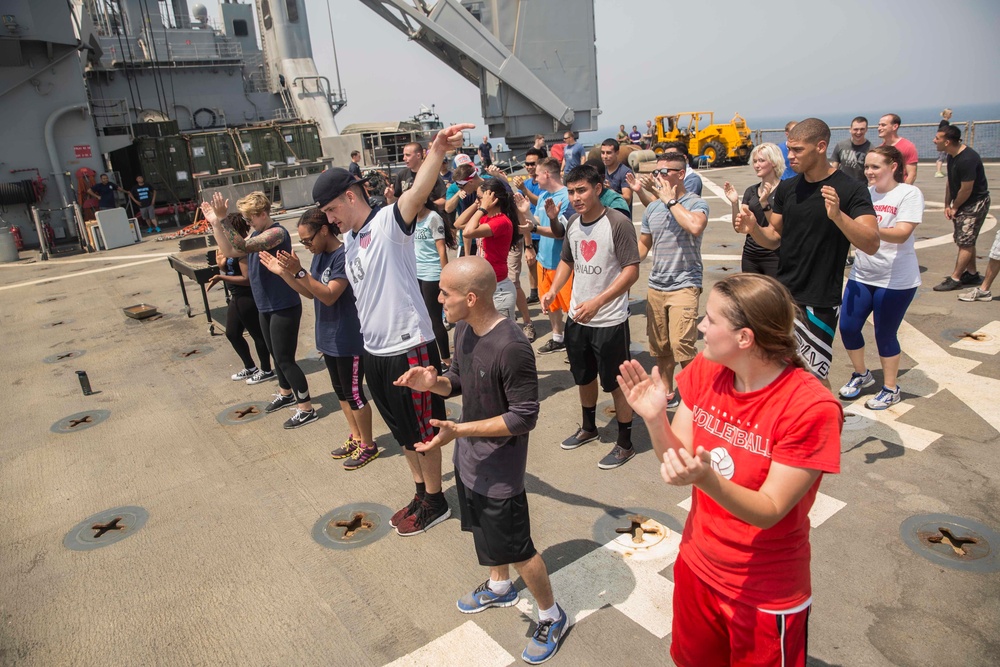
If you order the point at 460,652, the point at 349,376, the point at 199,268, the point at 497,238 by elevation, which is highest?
the point at 497,238

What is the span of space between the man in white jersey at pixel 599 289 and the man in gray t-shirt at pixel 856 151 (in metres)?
4.69

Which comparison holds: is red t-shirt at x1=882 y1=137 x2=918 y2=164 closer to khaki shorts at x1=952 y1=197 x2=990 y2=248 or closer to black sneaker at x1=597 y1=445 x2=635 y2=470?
khaki shorts at x1=952 y1=197 x2=990 y2=248

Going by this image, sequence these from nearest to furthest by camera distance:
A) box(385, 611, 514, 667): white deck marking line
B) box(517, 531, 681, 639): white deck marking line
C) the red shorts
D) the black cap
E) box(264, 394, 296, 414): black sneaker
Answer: the red shorts
box(385, 611, 514, 667): white deck marking line
box(517, 531, 681, 639): white deck marking line
the black cap
box(264, 394, 296, 414): black sneaker

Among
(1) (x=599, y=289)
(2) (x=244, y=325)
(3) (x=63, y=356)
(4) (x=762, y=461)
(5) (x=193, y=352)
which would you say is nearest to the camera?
(4) (x=762, y=461)

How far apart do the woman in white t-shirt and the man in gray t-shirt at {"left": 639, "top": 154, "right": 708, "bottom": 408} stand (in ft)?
3.86

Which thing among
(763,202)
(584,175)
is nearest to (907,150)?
(763,202)

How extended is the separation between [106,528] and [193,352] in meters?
3.87

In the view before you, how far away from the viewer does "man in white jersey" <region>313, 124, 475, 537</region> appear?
352cm

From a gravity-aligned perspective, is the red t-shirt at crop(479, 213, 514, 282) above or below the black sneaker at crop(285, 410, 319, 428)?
above

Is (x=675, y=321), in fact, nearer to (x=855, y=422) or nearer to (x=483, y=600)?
(x=855, y=422)

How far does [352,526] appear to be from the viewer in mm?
3965

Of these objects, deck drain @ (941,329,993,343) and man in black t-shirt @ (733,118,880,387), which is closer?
man in black t-shirt @ (733,118,880,387)

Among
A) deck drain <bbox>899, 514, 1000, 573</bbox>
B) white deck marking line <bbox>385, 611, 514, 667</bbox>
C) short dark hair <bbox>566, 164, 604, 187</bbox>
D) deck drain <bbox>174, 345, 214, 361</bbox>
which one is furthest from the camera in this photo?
deck drain <bbox>174, 345, 214, 361</bbox>

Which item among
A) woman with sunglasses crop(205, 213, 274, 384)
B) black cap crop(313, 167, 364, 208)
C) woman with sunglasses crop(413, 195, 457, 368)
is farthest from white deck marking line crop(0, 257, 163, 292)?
black cap crop(313, 167, 364, 208)
